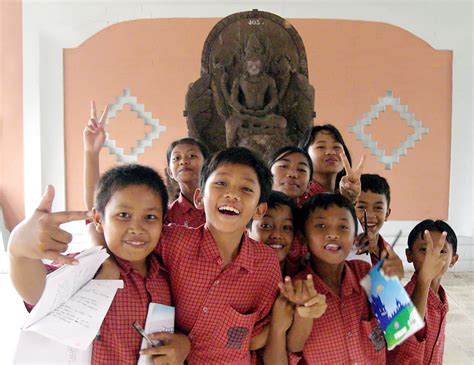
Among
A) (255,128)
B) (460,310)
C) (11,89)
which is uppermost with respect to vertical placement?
(11,89)

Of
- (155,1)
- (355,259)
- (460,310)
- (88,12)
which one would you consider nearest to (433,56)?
(460,310)

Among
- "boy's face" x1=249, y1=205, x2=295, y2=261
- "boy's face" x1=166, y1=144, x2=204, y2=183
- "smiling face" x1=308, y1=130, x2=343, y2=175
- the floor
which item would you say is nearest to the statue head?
"smiling face" x1=308, y1=130, x2=343, y2=175

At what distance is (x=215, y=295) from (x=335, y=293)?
335 mm

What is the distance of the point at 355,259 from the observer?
1263 millimetres

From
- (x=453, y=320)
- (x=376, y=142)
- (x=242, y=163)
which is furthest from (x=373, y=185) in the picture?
(x=376, y=142)

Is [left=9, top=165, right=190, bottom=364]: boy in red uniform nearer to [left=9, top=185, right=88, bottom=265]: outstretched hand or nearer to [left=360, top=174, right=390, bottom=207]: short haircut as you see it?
[left=9, top=185, right=88, bottom=265]: outstretched hand

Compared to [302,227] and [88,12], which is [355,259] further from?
[88,12]

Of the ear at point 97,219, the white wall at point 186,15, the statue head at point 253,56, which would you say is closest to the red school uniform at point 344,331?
the ear at point 97,219

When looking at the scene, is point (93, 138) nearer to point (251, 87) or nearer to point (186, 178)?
point (186, 178)

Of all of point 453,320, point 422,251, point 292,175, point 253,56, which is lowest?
point 453,320

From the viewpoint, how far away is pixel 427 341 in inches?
48.8

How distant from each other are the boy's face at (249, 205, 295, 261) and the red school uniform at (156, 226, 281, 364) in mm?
184

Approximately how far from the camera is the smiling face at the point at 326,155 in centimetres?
170

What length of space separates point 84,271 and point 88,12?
4219mm
